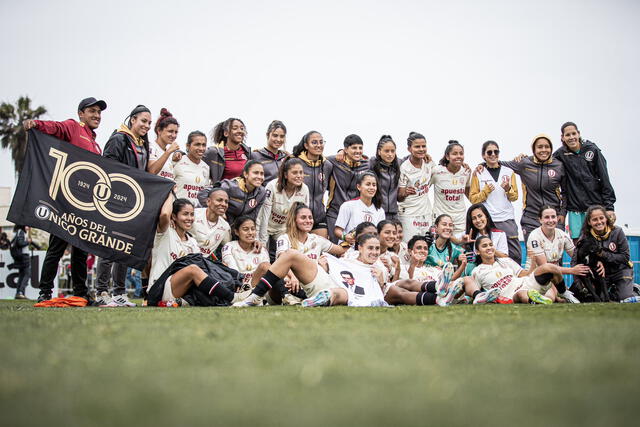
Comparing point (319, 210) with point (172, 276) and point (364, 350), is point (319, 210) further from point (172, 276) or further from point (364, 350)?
point (364, 350)

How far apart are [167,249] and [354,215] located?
2.46 m

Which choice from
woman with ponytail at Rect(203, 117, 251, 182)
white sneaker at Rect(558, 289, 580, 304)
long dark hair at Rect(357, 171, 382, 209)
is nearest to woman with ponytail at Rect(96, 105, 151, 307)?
woman with ponytail at Rect(203, 117, 251, 182)

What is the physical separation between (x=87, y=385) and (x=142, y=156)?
6134mm

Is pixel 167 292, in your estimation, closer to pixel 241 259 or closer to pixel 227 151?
pixel 241 259

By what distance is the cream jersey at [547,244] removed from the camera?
315 inches

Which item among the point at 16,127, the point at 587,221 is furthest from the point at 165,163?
the point at 16,127

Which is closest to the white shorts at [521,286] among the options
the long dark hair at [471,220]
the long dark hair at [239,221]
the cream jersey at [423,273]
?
the cream jersey at [423,273]

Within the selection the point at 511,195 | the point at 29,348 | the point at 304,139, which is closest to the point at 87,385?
the point at 29,348

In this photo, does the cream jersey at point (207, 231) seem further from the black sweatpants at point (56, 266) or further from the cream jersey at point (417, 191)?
the cream jersey at point (417, 191)

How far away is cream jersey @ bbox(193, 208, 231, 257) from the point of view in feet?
23.9

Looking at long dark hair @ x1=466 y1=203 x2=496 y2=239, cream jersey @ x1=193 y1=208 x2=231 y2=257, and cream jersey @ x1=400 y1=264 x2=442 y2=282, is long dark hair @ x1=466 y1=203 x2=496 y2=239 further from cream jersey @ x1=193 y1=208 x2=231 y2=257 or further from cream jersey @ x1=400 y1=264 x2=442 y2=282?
cream jersey @ x1=193 y1=208 x2=231 y2=257

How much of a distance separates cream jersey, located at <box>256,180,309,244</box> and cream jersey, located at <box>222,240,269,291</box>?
17.4 inches

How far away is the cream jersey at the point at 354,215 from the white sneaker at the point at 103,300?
3029mm

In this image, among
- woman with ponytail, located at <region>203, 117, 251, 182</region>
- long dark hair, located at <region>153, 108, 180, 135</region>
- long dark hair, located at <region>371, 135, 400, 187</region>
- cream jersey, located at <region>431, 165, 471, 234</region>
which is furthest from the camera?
cream jersey, located at <region>431, 165, 471, 234</region>
